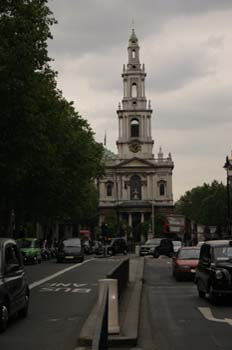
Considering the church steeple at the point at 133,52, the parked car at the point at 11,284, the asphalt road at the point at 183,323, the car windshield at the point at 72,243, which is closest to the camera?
the asphalt road at the point at 183,323

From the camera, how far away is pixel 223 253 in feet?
59.2

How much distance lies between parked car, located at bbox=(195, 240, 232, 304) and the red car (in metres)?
7.62

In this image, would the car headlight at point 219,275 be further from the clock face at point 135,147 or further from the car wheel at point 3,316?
the clock face at point 135,147

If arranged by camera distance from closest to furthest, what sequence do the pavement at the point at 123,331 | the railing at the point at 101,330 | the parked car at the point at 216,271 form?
the railing at the point at 101,330 → the pavement at the point at 123,331 → the parked car at the point at 216,271

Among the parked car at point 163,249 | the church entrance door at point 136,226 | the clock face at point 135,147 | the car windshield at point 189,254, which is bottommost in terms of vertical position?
the car windshield at point 189,254

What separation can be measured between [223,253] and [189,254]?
34.5ft

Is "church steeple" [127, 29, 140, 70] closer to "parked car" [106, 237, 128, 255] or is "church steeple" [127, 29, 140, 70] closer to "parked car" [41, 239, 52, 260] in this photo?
"parked car" [106, 237, 128, 255]

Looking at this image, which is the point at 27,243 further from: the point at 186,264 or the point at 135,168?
the point at 135,168

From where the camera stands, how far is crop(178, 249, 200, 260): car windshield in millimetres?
28078

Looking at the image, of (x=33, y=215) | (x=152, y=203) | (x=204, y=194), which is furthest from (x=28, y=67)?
(x=204, y=194)

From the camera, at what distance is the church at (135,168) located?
130500mm

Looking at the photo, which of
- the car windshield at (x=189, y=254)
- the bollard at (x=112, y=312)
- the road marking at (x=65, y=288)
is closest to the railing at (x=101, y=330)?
the bollard at (x=112, y=312)

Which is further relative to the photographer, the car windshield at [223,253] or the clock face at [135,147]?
the clock face at [135,147]

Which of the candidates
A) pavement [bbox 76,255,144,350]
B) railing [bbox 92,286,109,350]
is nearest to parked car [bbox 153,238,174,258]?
pavement [bbox 76,255,144,350]
